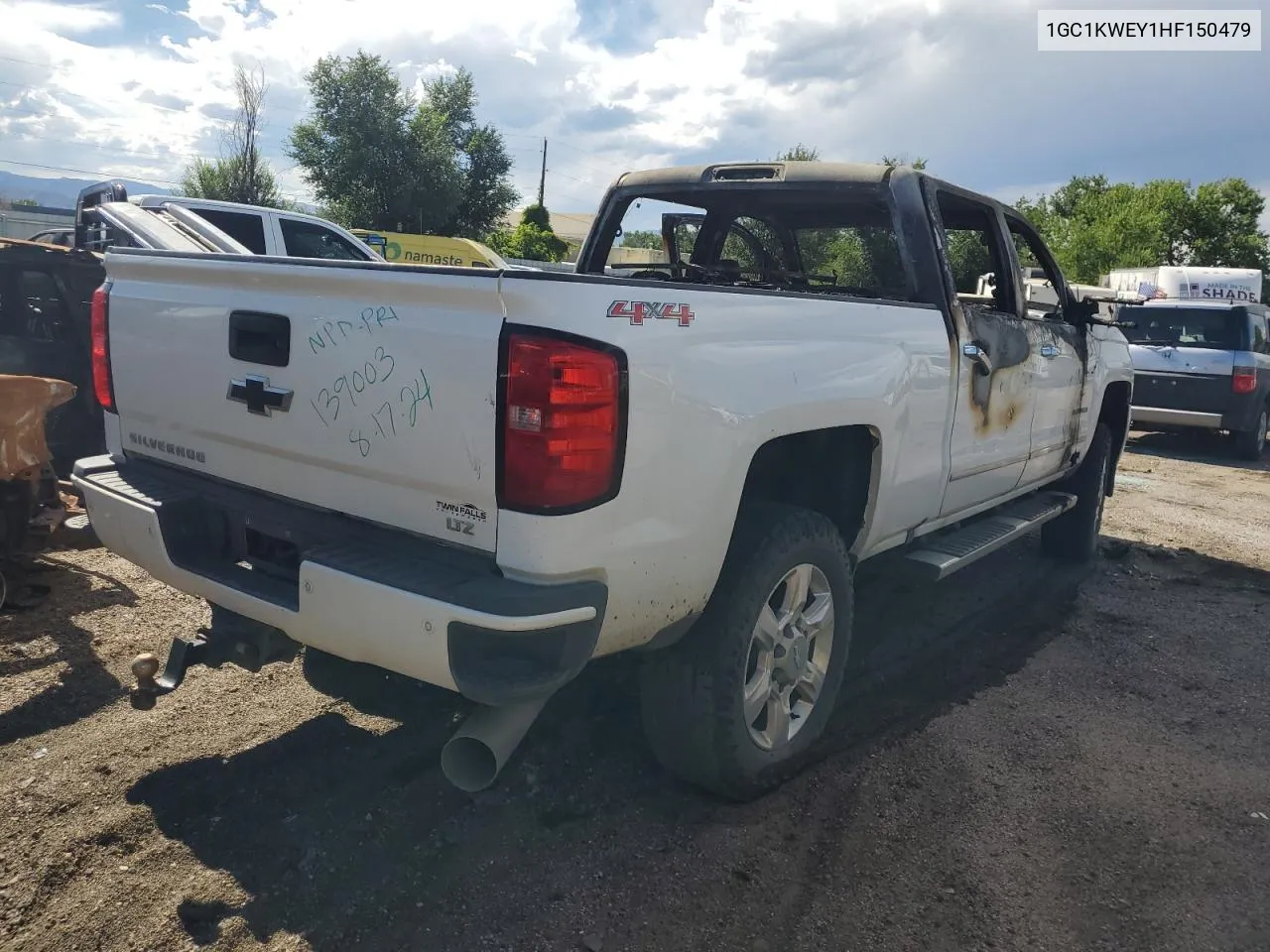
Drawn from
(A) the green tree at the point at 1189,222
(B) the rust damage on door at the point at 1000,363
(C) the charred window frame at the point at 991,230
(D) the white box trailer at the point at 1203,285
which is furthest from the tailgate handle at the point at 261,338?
(A) the green tree at the point at 1189,222

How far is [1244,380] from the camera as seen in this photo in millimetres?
11422

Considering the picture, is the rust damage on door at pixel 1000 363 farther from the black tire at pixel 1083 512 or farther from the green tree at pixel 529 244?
the green tree at pixel 529 244

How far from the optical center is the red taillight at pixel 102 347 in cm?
321

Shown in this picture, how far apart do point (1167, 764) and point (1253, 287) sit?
17.8 m

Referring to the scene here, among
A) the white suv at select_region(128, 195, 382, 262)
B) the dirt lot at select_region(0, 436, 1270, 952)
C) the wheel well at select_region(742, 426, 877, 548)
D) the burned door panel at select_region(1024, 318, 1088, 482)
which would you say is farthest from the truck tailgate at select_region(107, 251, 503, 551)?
the white suv at select_region(128, 195, 382, 262)

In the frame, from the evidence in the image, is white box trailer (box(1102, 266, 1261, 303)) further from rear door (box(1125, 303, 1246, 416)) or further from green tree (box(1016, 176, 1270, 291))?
green tree (box(1016, 176, 1270, 291))

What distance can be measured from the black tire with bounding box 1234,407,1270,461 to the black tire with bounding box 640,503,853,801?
11206 mm

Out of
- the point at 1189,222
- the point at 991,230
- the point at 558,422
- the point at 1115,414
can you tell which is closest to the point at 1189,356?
the point at 1115,414

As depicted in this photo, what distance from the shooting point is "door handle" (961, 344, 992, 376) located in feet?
12.3

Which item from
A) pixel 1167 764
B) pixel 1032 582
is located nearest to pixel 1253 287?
pixel 1032 582

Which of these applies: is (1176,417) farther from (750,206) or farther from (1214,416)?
(750,206)

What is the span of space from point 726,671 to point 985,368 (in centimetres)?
190

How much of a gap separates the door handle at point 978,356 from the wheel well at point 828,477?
77 cm

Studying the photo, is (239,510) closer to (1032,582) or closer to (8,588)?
(8,588)
